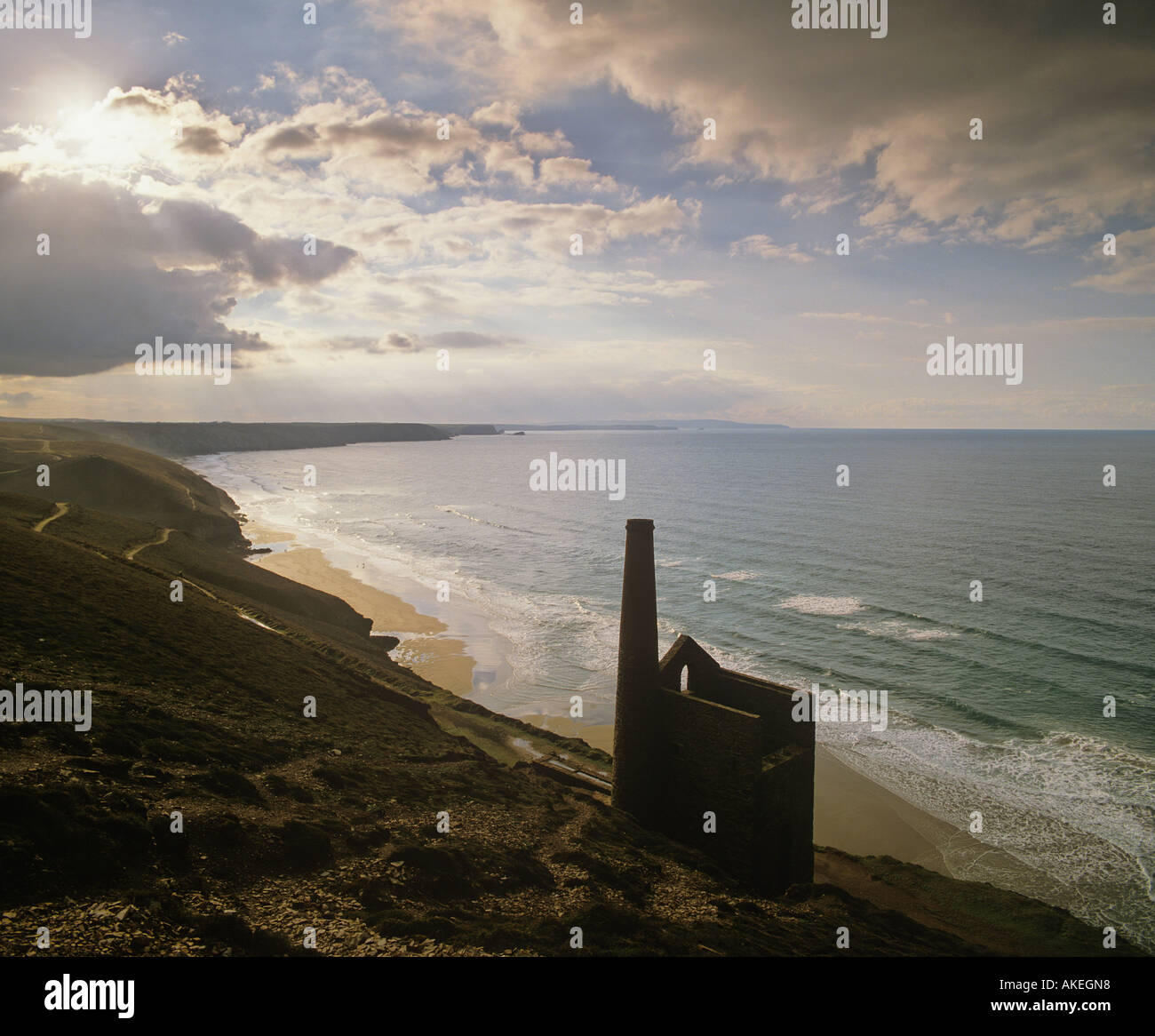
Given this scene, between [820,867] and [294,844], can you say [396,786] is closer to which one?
[294,844]

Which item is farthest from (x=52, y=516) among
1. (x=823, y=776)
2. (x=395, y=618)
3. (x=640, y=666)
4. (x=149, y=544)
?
(x=823, y=776)

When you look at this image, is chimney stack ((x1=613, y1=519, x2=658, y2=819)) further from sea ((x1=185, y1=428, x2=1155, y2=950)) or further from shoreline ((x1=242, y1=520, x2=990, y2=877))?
sea ((x1=185, y1=428, x2=1155, y2=950))

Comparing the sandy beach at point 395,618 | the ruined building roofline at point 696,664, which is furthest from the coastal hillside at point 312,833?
the sandy beach at point 395,618

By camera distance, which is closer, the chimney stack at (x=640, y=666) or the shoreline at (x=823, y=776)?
the chimney stack at (x=640, y=666)

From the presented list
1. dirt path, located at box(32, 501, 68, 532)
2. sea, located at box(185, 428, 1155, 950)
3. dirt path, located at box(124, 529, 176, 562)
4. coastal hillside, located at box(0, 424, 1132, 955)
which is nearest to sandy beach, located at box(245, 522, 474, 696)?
sea, located at box(185, 428, 1155, 950)

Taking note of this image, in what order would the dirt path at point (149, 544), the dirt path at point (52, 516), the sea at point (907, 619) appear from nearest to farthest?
the sea at point (907, 619) → the dirt path at point (52, 516) → the dirt path at point (149, 544)

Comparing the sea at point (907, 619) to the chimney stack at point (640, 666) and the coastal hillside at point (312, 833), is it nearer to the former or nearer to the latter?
the coastal hillside at point (312, 833)

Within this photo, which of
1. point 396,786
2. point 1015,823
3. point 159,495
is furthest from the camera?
point 159,495

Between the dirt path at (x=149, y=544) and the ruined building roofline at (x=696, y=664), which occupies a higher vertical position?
the dirt path at (x=149, y=544)
